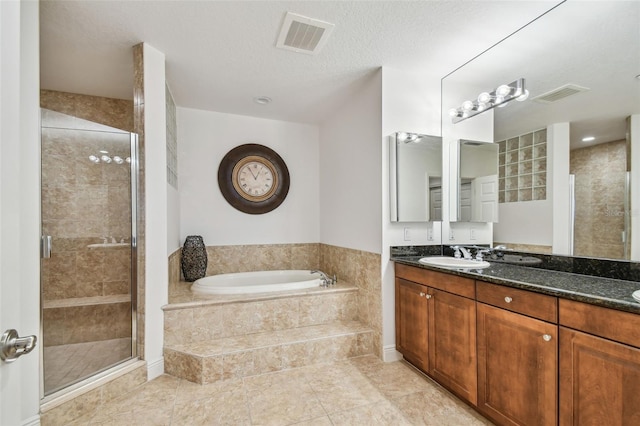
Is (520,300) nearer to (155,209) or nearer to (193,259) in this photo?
(155,209)

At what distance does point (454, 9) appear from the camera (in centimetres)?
178

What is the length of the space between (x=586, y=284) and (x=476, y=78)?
1.77 metres

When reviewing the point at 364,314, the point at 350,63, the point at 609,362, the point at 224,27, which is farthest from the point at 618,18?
the point at 364,314

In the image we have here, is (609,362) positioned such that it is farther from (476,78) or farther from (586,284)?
(476,78)

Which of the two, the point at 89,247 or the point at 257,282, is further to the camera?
the point at 257,282

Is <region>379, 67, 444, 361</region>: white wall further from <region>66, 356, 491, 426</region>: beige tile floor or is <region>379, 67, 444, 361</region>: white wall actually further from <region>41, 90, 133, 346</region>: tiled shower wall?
<region>41, 90, 133, 346</region>: tiled shower wall

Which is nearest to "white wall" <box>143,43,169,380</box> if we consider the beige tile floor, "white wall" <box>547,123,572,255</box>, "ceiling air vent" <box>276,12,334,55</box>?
the beige tile floor

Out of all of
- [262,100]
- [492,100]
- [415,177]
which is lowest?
[415,177]

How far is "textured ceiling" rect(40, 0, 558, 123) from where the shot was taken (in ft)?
5.86

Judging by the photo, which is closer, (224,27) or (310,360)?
(224,27)

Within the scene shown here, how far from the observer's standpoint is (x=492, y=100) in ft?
7.47

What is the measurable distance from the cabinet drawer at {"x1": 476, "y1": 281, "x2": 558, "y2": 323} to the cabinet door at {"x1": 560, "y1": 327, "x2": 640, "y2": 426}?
0.09m
